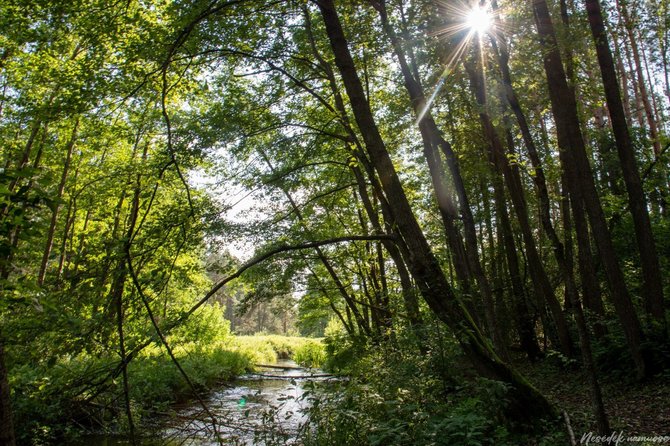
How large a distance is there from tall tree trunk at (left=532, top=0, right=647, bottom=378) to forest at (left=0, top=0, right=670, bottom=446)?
0.03 meters

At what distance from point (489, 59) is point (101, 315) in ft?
29.1

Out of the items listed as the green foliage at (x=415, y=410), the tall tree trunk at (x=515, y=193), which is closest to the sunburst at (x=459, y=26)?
the tall tree trunk at (x=515, y=193)

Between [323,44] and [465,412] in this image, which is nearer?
[465,412]

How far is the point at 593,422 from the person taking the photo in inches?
209

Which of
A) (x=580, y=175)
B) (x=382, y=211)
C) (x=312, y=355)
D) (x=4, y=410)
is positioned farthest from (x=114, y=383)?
(x=312, y=355)

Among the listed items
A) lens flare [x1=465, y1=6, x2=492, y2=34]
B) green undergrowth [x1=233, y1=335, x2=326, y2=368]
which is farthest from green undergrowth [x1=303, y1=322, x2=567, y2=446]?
green undergrowth [x1=233, y1=335, x2=326, y2=368]

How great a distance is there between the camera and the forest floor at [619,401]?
5.14m

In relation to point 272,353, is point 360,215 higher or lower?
higher

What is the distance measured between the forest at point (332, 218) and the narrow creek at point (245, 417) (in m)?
0.29

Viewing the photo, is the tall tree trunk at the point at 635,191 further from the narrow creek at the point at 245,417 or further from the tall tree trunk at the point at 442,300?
the narrow creek at the point at 245,417

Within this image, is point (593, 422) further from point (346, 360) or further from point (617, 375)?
point (346, 360)

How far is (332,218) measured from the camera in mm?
12109

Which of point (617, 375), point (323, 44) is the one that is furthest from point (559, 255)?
point (323, 44)

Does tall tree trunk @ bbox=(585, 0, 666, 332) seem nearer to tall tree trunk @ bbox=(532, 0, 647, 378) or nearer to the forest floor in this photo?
tall tree trunk @ bbox=(532, 0, 647, 378)
